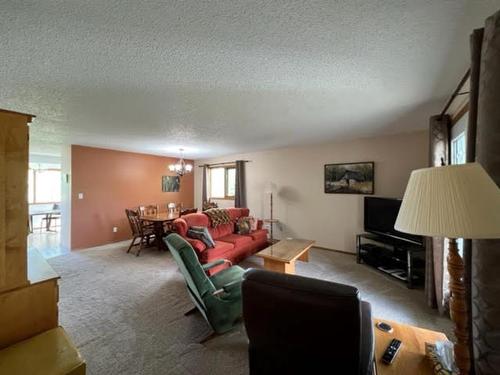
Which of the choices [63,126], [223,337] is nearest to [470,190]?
[223,337]

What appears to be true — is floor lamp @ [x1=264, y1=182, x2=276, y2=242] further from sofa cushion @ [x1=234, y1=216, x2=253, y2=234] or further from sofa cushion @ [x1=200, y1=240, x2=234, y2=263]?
sofa cushion @ [x1=200, y1=240, x2=234, y2=263]

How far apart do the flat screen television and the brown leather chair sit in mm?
2728

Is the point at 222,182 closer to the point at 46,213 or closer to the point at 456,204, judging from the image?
the point at 46,213

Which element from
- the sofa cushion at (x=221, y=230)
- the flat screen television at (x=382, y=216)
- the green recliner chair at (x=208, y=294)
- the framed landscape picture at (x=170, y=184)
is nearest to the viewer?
the green recliner chair at (x=208, y=294)

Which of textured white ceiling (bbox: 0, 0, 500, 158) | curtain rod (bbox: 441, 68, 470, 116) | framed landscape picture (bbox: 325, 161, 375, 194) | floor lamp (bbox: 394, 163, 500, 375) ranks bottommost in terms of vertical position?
floor lamp (bbox: 394, 163, 500, 375)

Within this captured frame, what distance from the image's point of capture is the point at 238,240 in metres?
3.90

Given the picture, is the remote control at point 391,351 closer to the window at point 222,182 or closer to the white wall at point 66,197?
the window at point 222,182

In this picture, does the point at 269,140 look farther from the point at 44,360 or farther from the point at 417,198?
the point at 44,360

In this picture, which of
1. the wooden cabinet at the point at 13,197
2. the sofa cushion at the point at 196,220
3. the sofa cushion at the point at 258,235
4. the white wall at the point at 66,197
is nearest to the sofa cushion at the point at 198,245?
the sofa cushion at the point at 196,220

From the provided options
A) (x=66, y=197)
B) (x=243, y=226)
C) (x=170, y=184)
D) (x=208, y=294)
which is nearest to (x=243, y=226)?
(x=243, y=226)

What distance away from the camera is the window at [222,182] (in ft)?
21.2

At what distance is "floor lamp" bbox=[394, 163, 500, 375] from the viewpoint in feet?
2.39

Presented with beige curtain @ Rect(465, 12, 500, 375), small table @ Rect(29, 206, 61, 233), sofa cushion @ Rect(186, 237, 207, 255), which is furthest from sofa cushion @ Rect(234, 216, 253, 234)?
small table @ Rect(29, 206, 61, 233)

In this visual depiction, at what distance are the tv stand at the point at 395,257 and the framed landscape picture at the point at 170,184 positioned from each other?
5.26m
